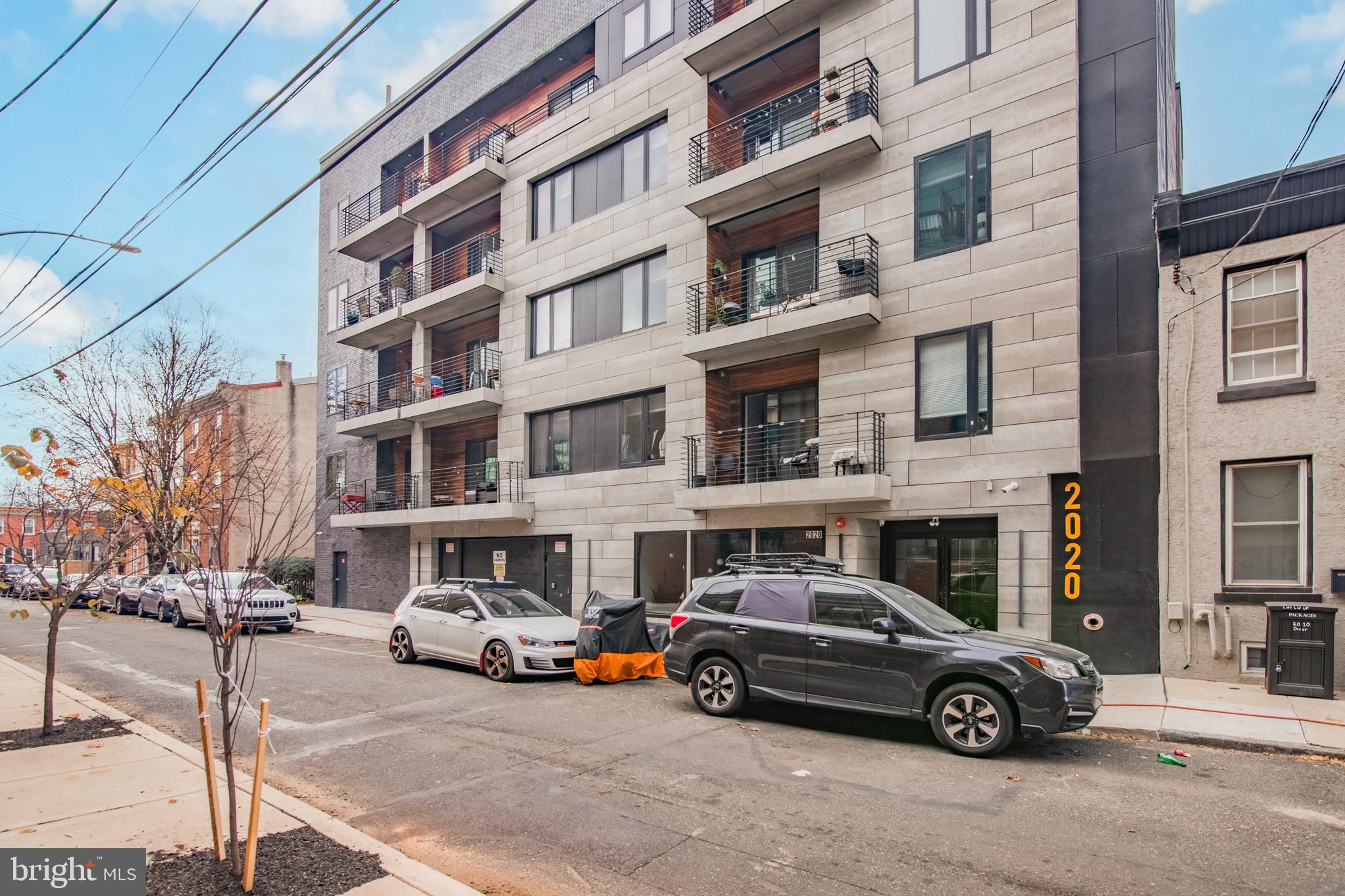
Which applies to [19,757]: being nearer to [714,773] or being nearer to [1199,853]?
[714,773]

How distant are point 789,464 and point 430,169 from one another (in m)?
17.9

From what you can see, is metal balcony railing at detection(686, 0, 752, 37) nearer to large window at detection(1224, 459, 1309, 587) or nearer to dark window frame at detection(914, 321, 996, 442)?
dark window frame at detection(914, 321, 996, 442)

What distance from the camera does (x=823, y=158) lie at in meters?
15.1

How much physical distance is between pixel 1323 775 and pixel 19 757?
12.1 meters

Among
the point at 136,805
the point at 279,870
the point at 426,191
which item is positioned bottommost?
the point at 136,805

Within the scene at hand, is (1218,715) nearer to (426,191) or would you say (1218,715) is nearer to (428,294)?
(428,294)

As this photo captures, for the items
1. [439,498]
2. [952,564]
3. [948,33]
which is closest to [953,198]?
[948,33]

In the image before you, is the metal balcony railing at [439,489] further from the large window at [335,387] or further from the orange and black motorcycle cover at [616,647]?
the orange and black motorcycle cover at [616,647]

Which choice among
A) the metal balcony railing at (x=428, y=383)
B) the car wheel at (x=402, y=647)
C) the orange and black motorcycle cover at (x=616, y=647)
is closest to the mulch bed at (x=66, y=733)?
the car wheel at (x=402, y=647)

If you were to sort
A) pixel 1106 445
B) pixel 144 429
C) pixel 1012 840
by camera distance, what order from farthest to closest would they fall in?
pixel 144 429 → pixel 1106 445 → pixel 1012 840

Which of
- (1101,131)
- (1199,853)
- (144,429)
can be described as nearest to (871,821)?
(1199,853)

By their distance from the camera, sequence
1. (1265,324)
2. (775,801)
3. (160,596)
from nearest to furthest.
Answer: (775,801), (1265,324), (160,596)

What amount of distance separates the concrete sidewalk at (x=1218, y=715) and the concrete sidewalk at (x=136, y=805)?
7.84 m

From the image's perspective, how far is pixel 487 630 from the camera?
12.6 metres
